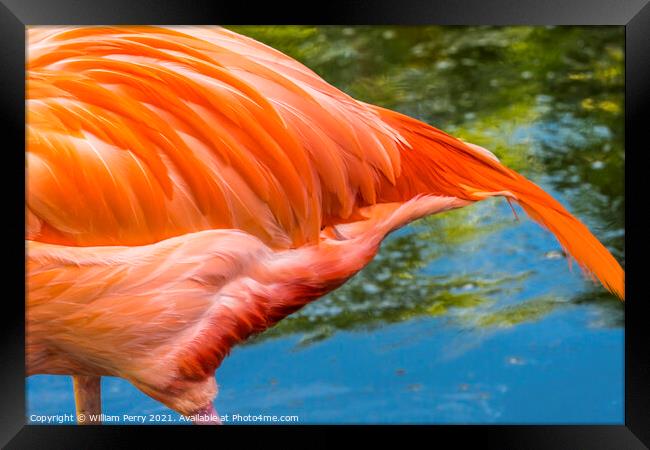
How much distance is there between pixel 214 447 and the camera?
1.61 m

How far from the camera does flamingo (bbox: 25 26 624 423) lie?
1.51 m

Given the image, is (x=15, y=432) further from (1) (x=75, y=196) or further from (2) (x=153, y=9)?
(2) (x=153, y=9)

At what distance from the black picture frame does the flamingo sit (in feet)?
0.13

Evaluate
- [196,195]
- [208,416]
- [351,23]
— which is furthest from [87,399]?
[351,23]

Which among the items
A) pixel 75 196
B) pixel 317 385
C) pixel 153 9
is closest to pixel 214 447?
pixel 317 385

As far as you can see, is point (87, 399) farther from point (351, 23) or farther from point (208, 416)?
point (351, 23)

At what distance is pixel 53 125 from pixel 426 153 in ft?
2.97

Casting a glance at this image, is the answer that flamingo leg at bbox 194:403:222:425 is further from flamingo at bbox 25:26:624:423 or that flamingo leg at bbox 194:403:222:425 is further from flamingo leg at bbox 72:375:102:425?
flamingo leg at bbox 72:375:102:425

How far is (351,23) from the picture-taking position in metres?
1.58

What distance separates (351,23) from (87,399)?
1140 millimetres

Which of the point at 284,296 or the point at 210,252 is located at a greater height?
the point at 210,252

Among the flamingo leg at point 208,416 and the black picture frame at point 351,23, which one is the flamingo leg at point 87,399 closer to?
the black picture frame at point 351,23

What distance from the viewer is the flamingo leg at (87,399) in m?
1.59

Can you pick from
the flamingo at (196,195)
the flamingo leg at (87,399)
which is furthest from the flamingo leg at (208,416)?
the flamingo leg at (87,399)
